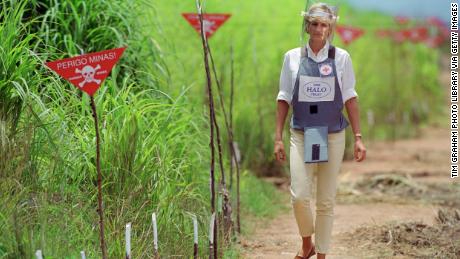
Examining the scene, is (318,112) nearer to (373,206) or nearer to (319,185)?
(319,185)

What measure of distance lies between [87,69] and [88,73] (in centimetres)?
2

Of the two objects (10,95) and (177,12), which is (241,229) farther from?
(177,12)

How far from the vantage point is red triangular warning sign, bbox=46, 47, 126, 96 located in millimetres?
4527

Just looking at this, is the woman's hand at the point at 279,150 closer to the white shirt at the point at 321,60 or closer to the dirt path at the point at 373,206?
the white shirt at the point at 321,60

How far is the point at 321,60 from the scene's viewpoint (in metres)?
5.59

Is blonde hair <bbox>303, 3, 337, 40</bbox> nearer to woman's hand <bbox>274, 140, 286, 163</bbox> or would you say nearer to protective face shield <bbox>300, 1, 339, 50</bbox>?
protective face shield <bbox>300, 1, 339, 50</bbox>

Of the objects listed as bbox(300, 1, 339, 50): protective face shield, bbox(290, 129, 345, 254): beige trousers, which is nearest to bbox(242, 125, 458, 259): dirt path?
bbox(290, 129, 345, 254): beige trousers

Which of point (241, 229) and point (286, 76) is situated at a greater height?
point (286, 76)

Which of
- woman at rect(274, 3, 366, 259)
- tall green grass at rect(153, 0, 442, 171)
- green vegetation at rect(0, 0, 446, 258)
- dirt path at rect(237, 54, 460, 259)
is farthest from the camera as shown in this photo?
tall green grass at rect(153, 0, 442, 171)

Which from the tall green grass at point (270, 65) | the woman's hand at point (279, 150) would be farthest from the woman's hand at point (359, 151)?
the tall green grass at point (270, 65)

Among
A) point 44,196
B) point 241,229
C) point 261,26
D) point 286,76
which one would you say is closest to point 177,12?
point 261,26

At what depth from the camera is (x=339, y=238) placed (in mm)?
6953

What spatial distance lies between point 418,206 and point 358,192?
835 mm

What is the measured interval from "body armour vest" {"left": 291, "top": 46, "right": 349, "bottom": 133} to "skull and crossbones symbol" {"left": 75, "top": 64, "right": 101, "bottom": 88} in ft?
4.62
